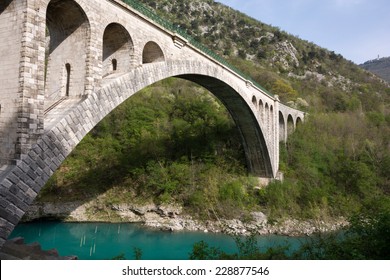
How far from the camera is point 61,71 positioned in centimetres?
838

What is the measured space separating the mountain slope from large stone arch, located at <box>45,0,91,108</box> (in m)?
85.6

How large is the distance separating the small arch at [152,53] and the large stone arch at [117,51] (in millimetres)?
1587

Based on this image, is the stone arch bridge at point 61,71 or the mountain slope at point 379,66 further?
the mountain slope at point 379,66

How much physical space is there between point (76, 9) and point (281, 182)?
1972cm

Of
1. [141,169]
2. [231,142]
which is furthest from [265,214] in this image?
[141,169]

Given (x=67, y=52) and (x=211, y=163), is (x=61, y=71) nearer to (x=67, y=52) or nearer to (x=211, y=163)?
(x=67, y=52)

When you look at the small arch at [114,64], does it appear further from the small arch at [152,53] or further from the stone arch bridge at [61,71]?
the small arch at [152,53]

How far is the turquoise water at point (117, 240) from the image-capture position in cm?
1553

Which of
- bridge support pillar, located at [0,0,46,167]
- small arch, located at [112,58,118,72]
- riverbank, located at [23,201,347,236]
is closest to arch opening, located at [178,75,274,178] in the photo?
riverbank, located at [23,201,347,236]

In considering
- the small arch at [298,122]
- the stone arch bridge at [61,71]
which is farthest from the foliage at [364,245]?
the small arch at [298,122]

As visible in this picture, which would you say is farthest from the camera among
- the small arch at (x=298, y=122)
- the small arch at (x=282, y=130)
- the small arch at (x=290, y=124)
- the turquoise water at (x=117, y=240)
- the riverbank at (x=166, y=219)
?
the small arch at (x=298, y=122)

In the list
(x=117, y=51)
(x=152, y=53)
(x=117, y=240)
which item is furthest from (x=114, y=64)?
(x=117, y=240)

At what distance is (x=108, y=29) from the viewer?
9438 millimetres
